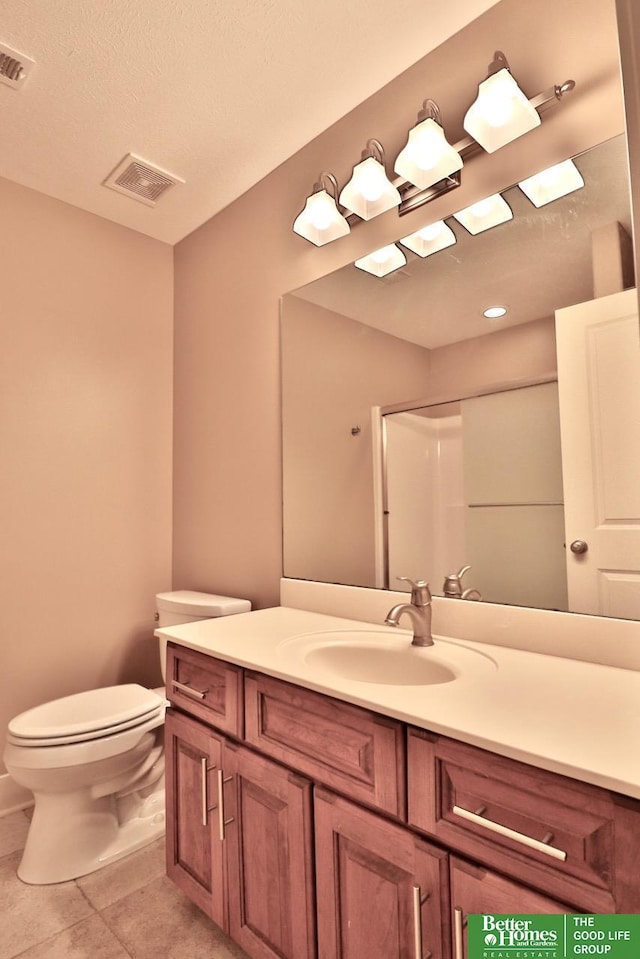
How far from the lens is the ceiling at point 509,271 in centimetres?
122

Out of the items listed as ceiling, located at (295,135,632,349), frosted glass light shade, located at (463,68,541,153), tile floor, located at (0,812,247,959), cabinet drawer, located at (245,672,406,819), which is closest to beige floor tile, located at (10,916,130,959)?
tile floor, located at (0,812,247,959)

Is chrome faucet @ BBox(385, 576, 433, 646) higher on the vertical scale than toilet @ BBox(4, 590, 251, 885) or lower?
higher

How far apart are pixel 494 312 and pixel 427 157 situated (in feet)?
1.58

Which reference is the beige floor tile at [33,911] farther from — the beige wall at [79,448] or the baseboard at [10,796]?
the beige wall at [79,448]

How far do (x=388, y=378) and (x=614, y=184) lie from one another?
0.73 meters

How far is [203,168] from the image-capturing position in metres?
2.08

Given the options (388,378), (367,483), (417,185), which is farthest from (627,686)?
(417,185)

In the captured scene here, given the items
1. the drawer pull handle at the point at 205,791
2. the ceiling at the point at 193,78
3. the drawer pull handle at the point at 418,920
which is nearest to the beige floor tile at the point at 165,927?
the drawer pull handle at the point at 205,791

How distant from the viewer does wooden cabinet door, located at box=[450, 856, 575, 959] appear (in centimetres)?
76

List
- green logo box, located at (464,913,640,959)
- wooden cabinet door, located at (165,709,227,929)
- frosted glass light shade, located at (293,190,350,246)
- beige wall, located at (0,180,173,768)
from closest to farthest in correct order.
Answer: green logo box, located at (464,913,640,959)
wooden cabinet door, located at (165,709,227,929)
frosted glass light shade, located at (293,190,350,246)
beige wall, located at (0,180,173,768)

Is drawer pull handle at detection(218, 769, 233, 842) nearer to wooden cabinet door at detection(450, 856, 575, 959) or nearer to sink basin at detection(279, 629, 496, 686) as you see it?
sink basin at detection(279, 629, 496, 686)

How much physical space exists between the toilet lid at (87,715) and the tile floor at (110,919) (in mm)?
451

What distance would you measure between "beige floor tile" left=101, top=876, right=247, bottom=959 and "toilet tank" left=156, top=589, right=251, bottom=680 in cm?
64

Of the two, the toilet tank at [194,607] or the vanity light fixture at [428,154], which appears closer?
the vanity light fixture at [428,154]
